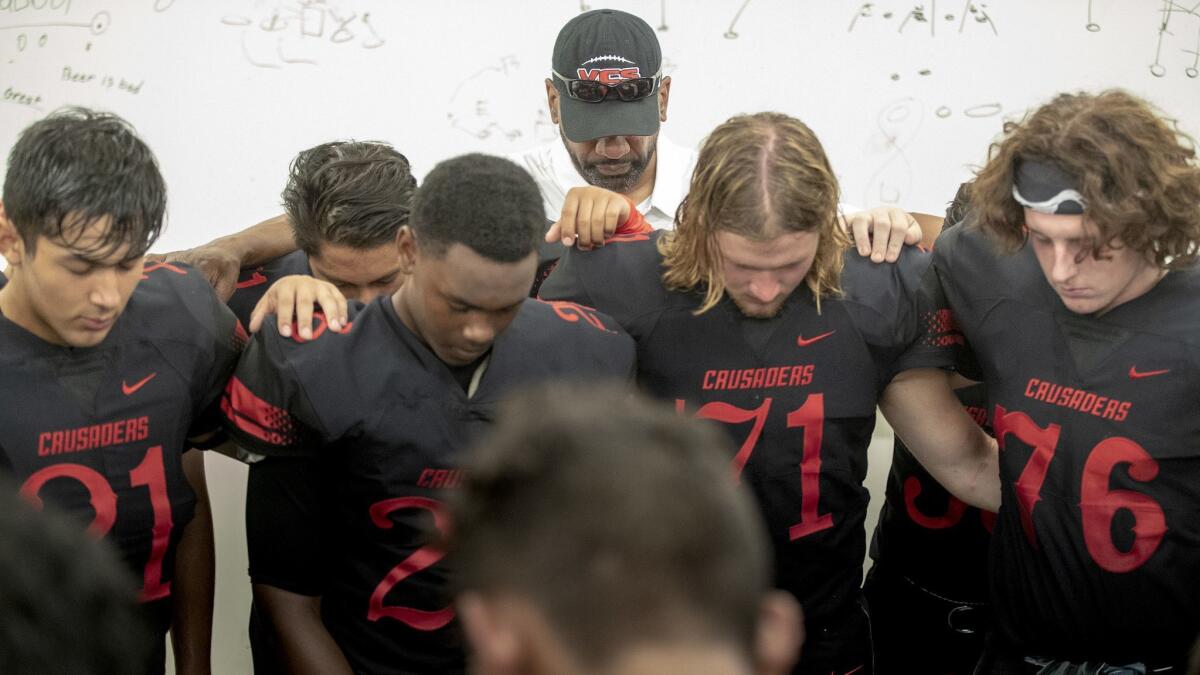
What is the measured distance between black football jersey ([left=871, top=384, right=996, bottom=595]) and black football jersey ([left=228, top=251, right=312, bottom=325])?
3.49ft

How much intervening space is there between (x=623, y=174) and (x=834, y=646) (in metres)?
0.94

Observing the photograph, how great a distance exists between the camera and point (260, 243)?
6.98 feet

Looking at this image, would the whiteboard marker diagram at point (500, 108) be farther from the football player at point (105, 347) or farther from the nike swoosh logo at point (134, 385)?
the nike swoosh logo at point (134, 385)

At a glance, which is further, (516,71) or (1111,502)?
(516,71)

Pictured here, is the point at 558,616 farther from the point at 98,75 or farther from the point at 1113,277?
the point at 98,75

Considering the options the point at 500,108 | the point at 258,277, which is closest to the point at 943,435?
the point at 258,277

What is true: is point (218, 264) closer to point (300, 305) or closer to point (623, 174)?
point (300, 305)

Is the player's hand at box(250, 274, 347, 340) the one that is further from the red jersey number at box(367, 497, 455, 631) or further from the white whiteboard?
the white whiteboard

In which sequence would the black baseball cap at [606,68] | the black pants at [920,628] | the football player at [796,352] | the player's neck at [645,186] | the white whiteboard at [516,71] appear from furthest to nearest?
1. the white whiteboard at [516,71]
2. the player's neck at [645,186]
3. the black baseball cap at [606,68]
4. the black pants at [920,628]
5. the football player at [796,352]

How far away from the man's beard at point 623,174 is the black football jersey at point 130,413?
826mm

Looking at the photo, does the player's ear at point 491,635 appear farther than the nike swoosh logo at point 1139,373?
No

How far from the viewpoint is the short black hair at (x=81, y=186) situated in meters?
1.40

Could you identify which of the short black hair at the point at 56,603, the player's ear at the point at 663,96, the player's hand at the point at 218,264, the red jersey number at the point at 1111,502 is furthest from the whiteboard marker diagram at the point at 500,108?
the short black hair at the point at 56,603

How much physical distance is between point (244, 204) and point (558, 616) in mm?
2341
